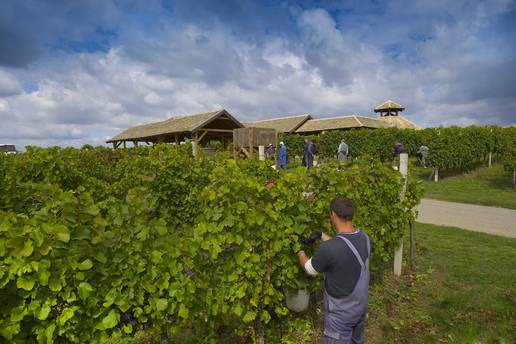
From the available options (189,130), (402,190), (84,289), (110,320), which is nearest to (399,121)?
(189,130)

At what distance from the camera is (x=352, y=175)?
4.09 m

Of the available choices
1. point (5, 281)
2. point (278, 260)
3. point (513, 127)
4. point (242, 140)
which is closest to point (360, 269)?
point (278, 260)

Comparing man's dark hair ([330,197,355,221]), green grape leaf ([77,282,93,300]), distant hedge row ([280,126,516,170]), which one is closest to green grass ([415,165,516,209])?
distant hedge row ([280,126,516,170])

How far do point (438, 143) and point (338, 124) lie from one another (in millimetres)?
17399

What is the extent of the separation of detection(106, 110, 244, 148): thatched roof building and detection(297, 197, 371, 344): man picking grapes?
18.5 meters

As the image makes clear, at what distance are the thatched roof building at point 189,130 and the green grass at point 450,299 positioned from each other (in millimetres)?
16796

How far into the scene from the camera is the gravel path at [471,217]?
816cm

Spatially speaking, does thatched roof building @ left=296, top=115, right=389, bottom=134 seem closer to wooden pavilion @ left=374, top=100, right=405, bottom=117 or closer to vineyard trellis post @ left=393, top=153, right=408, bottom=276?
wooden pavilion @ left=374, top=100, right=405, bottom=117

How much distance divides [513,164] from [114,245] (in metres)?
17.1

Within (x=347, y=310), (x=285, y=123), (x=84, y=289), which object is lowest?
(x=347, y=310)

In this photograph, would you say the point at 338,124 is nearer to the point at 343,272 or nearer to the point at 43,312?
the point at 343,272

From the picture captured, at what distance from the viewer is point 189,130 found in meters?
22.7

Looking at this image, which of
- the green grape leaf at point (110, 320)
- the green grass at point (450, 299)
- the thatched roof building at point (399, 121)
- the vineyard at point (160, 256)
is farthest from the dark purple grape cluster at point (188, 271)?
the thatched roof building at point (399, 121)

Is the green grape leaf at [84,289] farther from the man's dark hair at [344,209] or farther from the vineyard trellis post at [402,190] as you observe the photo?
the vineyard trellis post at [402,190]
